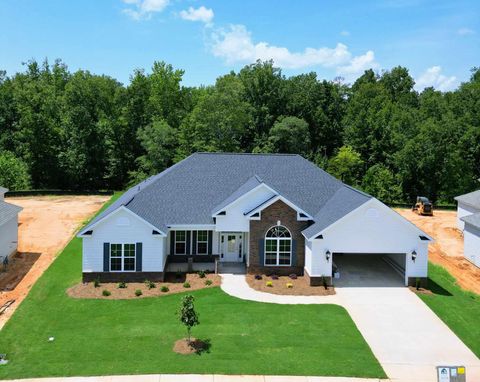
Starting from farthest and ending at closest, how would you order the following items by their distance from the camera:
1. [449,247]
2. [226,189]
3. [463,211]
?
[463,211], [449,247], [226,189]

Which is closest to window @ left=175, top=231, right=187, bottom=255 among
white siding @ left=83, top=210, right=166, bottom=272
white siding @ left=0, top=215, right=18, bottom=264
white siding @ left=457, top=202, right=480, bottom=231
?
white siding @ left=83, top=210, right=166, bottom=272

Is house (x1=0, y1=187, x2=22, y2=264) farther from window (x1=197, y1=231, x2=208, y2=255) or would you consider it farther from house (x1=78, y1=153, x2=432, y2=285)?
window (x1=197, y1=231, x2=208, y2=255)

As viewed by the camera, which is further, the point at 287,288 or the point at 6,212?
the point at 6,212

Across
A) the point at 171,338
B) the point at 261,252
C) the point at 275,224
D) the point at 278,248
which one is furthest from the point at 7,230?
the point at 278,248

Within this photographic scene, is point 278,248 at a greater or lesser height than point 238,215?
lesser

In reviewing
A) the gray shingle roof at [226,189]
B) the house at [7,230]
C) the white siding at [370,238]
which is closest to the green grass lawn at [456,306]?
the white siding at [370,238]

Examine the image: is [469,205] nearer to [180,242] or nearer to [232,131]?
[180,242]
